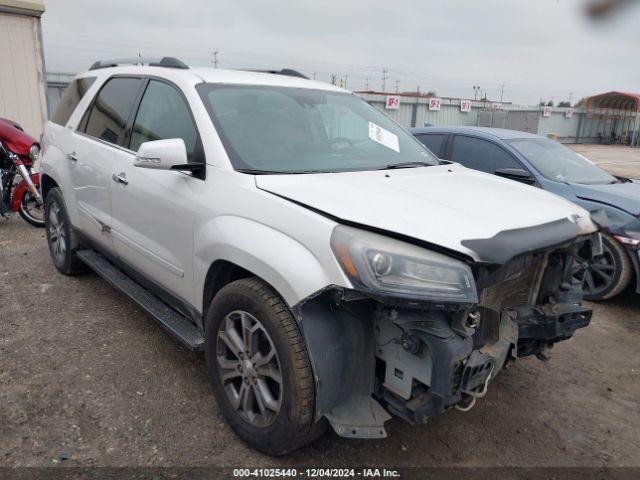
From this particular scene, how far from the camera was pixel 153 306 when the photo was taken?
3.35m

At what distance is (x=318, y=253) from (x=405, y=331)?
47 cm

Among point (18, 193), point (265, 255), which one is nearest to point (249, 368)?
point (265, 255)

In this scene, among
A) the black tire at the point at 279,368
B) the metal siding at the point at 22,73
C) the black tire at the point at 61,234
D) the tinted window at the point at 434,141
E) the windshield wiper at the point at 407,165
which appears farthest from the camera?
the metal siding at the point at 22,73

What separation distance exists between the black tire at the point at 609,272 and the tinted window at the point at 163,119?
3.55m

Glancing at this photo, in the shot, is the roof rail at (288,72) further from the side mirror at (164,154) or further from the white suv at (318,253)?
the side mirror at (164,154)

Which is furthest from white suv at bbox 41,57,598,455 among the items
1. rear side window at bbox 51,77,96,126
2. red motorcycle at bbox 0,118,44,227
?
red motorcycle at bbox 0,118,44,227

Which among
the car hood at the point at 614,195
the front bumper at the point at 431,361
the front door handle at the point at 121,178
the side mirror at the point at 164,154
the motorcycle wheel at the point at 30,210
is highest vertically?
the side mirror at the point at 164,154

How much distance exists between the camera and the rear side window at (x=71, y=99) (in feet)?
14.8

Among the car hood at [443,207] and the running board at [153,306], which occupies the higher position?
the car hood at [443,207]

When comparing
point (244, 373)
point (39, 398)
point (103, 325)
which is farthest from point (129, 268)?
point (244, 373)

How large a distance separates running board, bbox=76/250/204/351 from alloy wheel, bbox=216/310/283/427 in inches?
10.9

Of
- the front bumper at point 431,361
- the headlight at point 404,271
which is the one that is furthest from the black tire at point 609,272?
the headlight at point 404,271

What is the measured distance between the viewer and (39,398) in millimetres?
2986

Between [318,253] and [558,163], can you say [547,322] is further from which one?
[558,163]
